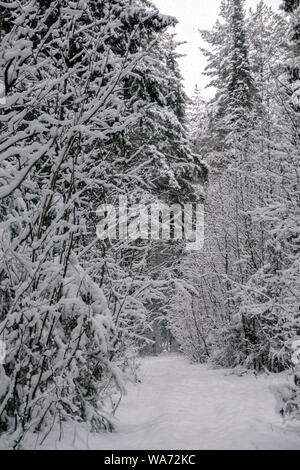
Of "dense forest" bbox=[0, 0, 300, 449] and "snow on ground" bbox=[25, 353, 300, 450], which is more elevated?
"dense forest" bbox=[0, 0, 300, 449]

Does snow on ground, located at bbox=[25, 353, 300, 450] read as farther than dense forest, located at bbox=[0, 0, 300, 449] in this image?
Yes

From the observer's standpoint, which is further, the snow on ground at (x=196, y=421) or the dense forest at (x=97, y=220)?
the snow on ground at (x=196, y=421)

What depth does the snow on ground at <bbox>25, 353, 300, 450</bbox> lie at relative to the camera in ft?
9.43

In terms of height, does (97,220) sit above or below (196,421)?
above

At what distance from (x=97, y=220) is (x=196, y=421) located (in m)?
2.50

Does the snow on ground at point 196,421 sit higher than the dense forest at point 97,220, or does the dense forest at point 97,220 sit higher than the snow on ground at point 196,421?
the dense forest at point 97,220

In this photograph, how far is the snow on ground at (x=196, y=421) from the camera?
2.88 meters

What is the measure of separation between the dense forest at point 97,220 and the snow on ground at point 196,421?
0.82 ft

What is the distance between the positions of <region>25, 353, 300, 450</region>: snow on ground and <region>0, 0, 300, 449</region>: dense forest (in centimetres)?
25

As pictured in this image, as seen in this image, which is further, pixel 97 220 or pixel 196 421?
pixel 97 220

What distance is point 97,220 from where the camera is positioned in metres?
4.15

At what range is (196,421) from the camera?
154 inches
